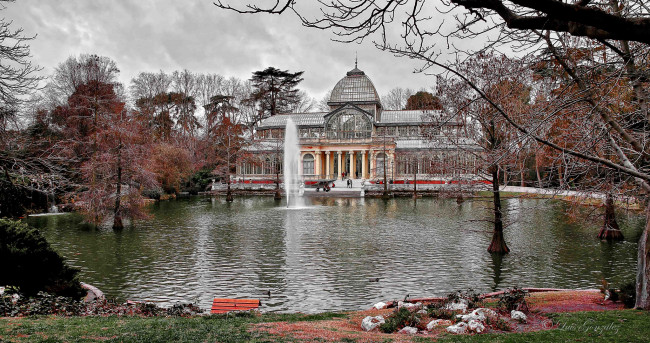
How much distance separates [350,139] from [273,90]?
1861 cm

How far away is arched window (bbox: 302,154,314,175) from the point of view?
2175 inches

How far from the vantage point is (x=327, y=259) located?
45.5 ft

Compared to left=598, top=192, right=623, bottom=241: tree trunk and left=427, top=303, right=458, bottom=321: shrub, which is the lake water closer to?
left=598, top=192, right=623, bottom=241: tree trunk

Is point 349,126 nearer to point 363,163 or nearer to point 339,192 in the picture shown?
point 363,163

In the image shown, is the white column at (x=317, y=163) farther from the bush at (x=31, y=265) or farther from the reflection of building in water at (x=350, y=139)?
the bush at (x=31, y=265)

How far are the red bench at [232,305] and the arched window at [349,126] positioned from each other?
4706cm

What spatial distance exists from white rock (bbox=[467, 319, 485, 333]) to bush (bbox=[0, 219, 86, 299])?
25.0 ft

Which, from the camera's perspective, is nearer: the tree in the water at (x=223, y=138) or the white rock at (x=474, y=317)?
the white rock at (x=474, y=317)

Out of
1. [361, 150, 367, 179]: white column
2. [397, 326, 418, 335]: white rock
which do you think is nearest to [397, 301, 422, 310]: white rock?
[397, 326, 418, 335]: white rock

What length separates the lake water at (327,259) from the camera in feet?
34.7

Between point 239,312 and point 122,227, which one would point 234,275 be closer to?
point 239,312

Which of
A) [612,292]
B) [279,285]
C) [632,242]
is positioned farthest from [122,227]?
[632,242]

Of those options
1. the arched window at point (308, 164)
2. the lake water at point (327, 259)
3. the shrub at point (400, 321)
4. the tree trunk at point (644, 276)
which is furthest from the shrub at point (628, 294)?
the arched window at point (308, 164)

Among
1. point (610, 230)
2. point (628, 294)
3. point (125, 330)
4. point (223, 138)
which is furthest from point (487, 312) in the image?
point (223, 138)
